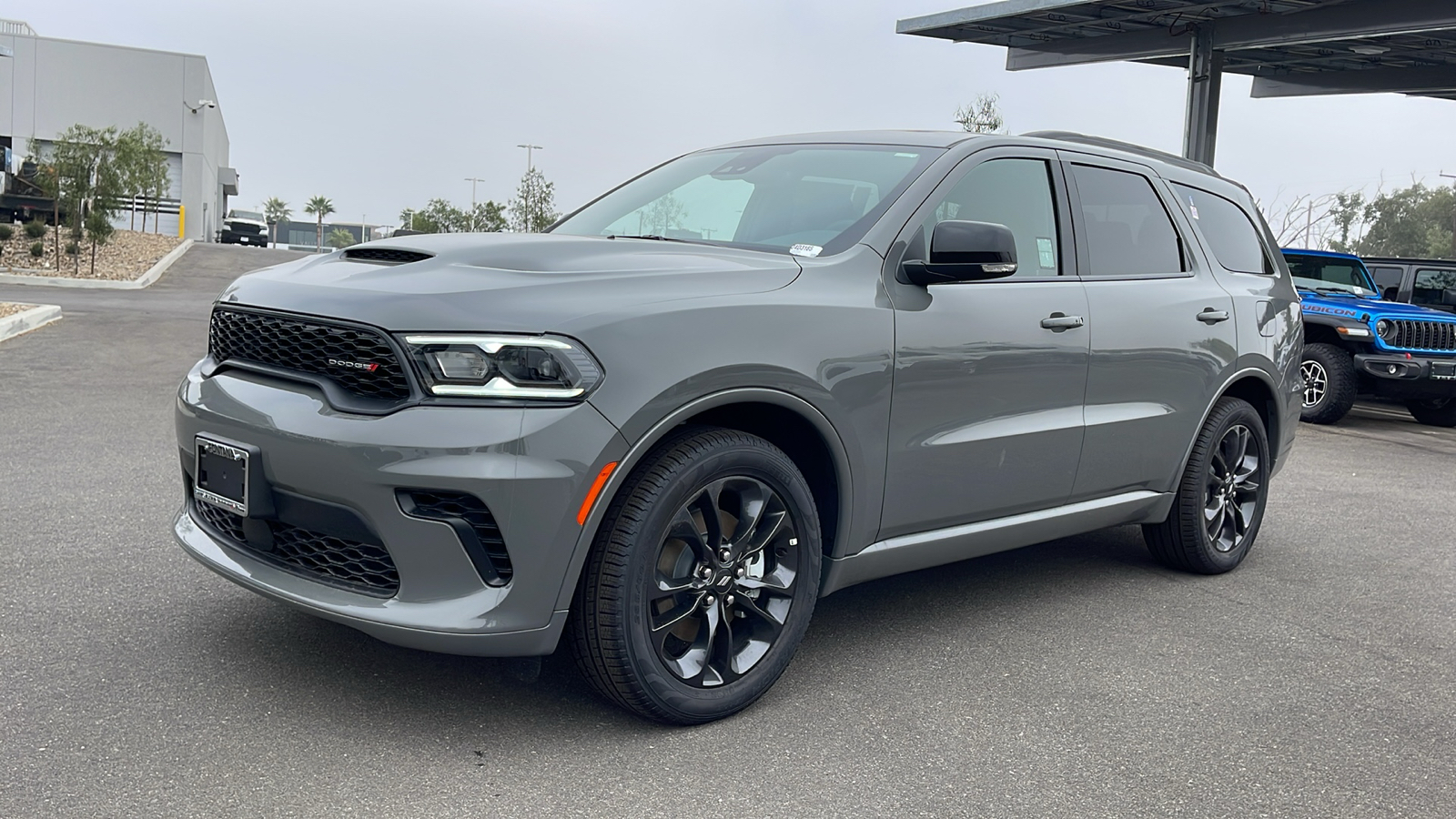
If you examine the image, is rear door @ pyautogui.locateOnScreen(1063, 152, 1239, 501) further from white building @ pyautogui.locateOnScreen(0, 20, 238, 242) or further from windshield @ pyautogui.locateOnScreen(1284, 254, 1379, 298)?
white building @ pyautogui.locateOnScreen(0, 20, 238, 242)

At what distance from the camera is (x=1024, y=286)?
13.4 ft

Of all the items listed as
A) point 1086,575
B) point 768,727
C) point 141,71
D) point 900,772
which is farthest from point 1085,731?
point 141,71

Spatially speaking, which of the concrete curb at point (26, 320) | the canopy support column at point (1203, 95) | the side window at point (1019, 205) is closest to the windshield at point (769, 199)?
the side window at point (1019, 205)

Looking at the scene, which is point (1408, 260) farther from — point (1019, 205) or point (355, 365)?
point (355, 365)

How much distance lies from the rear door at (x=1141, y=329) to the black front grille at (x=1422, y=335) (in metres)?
7.73

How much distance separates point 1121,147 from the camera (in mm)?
4969

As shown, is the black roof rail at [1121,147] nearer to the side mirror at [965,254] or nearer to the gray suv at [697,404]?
the gray suv at [697,404]

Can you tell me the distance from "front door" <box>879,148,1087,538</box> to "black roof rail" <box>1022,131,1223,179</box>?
25 centimetres

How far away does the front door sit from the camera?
12.1 feet

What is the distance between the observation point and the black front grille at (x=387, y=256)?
3.38 metres

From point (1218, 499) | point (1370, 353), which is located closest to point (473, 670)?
point (1218, 499)

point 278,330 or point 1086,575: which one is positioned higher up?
point 278,330

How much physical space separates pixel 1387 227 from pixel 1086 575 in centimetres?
6509

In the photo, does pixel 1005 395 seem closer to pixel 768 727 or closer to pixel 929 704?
pixel 929 704
